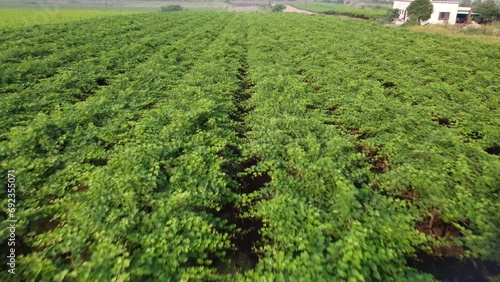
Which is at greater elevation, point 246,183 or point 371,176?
point 371,176

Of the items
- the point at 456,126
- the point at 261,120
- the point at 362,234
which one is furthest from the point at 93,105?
the point at 456,126

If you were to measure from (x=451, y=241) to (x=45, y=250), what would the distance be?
327 inches

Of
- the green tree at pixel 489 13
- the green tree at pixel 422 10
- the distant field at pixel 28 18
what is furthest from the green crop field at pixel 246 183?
the green tree at pixel 489 13

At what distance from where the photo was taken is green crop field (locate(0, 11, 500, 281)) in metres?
5.07

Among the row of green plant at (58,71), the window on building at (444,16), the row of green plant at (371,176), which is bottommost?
the row of green plant at (371,176)

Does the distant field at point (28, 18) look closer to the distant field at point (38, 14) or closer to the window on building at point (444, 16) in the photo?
the distant field at point (38, 14)

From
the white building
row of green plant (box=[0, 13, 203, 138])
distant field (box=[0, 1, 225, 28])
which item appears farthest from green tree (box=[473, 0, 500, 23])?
distant field (box=[0, 1, 225, 28])

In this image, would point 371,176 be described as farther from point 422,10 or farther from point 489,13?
point 489,13

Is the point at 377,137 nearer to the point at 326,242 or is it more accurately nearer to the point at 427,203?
the point at 427,203

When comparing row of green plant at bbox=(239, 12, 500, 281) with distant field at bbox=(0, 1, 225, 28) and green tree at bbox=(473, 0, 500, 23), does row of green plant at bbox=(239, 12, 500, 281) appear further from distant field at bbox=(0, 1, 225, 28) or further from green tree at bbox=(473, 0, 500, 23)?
green tree at bbox=(473, 0, 500, 23)

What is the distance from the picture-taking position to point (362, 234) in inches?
206

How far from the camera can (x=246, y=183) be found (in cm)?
827

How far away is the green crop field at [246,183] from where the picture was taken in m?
→ 5.07

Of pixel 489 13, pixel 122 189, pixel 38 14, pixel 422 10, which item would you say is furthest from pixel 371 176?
pixel 489 13
